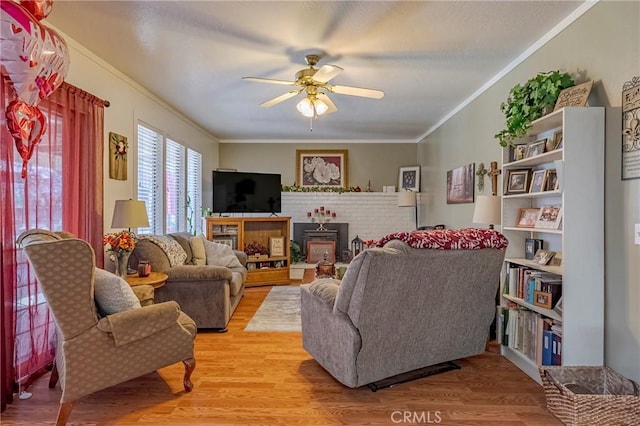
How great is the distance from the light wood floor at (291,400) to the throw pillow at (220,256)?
1.87 metres

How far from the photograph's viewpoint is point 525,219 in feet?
9.66

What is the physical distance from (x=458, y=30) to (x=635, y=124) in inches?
53.3

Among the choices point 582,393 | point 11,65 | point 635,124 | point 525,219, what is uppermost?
point 11,65

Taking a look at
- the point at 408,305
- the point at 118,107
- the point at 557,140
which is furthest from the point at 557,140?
the point at 118,107

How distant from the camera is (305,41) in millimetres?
3037

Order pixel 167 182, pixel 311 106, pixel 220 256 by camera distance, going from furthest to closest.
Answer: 1. pixel 167 182
2. pixel 220 256
3. pixel 311 106

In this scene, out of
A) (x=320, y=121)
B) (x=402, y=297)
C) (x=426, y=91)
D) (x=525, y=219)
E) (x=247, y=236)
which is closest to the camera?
(x=402, y=297)

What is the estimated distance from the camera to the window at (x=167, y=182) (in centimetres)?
452

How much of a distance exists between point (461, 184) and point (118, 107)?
4093 mm

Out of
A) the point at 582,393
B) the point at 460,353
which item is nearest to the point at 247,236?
the point at 460,353

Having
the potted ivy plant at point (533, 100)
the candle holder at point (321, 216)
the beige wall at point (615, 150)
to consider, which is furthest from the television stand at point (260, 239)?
the beige wall at point (615, 150)

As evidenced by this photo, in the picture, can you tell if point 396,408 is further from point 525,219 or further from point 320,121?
point 320,121

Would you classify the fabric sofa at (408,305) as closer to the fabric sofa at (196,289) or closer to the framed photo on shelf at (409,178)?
the fabric sofa at (196,289)

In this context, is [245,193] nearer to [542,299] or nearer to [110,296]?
[110,296]
